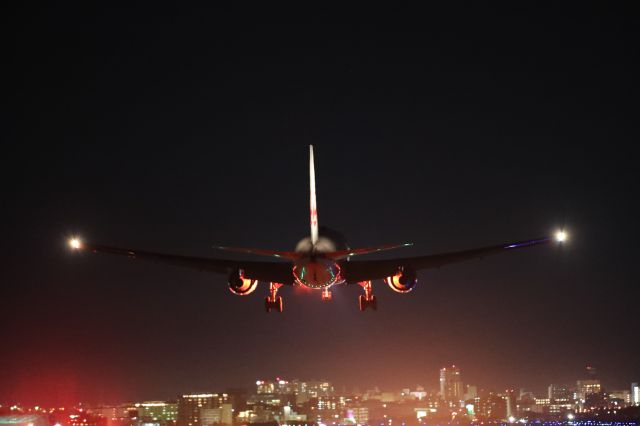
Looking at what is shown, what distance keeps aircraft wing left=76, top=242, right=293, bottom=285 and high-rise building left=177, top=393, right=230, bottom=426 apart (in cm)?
12802

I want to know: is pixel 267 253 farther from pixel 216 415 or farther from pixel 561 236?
pixel 216 415

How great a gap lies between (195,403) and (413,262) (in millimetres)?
137182

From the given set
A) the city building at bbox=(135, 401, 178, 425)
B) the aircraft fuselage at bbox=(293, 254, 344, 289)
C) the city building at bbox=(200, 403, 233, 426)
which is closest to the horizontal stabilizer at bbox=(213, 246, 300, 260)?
the aircraft fuselage at bbox=(293, 254, 344, 289)

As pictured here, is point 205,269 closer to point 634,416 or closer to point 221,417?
point 221,417

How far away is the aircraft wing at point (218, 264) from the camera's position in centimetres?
4478

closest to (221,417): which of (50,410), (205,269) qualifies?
(50,410)

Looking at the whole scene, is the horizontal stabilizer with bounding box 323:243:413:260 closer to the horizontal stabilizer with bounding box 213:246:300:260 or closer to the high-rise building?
the horizontal stabilizer with bounding box 213:246:300:260

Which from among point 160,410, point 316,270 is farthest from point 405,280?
point 160,410

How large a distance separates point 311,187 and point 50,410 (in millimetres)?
106749

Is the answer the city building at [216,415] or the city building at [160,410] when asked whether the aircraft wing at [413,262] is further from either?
the city building at [160,410]

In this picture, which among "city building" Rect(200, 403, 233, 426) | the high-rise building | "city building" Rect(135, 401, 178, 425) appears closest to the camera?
"city building" Rect(200, 403, 233, 426)

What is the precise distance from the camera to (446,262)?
46719mm

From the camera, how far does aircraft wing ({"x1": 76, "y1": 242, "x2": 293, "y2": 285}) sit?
147ft

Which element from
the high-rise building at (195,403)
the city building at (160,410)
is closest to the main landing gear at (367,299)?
the high-rise building at (195,403)
